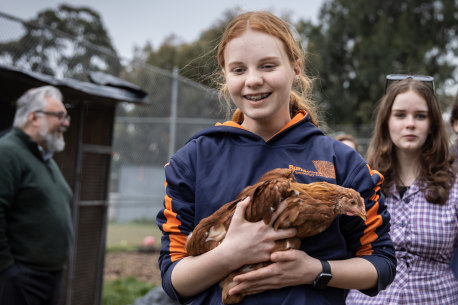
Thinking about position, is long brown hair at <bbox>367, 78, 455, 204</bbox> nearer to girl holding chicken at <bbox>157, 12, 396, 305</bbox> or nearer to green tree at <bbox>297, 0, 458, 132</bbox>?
girl holding chicken at <bbox>157, 12, 396, 305</bbox>

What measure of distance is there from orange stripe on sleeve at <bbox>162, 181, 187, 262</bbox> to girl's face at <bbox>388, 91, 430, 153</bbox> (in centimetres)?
166

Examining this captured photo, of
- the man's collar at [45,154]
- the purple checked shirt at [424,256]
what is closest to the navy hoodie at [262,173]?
the purple checked shirt at [424,256]

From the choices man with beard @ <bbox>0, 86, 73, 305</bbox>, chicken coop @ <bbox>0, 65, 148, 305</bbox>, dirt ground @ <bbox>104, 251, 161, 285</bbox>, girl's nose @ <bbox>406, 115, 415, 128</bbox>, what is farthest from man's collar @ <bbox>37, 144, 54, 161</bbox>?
dirt ground @ <bbox>104, 251, 161, 285</bbox>

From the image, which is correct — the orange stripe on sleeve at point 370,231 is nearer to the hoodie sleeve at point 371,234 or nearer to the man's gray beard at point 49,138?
the hoodie sleeve at point 371,234

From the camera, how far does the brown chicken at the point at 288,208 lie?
146cm

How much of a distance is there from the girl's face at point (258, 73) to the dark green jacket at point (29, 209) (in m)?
2.56

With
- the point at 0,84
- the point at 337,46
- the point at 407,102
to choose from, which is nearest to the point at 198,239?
the point at 407,102

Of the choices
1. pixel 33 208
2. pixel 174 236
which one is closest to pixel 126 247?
pixel 33 208

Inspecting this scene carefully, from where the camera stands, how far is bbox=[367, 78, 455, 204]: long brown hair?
8.46 ft

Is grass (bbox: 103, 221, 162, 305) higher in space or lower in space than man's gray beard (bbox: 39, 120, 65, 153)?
lower

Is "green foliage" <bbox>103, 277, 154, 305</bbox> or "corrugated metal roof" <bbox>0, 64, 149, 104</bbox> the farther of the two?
"green foliage" <bbox>103, 277, 154, 305</bbox>

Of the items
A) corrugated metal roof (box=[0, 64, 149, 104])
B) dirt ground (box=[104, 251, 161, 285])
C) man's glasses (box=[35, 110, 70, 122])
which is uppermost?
corrugated metal roof (box=[0, 64, 149, 104])

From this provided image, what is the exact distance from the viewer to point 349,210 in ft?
4.91

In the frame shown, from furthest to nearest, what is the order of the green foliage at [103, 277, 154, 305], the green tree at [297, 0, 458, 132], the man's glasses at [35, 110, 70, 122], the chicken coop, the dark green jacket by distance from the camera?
the green tree at [297, 0, 458, 132], the green foliage at [103, 277, 154, 305], the chicken coop, the man's glasses at [35, 110, 70, 122], the dark green jacket
